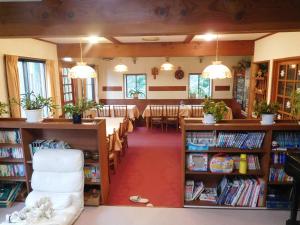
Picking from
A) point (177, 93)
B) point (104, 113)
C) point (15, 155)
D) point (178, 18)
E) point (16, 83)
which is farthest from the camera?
point (177, 93)

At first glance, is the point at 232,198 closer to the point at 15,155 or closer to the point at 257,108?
the point at 257,108

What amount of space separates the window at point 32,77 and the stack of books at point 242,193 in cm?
378

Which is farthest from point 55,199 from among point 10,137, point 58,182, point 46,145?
point 10,137

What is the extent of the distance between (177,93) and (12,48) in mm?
5397

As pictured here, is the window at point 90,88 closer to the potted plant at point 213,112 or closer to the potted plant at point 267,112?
the potted plant at point 213,112

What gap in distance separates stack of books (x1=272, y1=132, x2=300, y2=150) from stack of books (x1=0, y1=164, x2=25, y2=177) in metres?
3.26

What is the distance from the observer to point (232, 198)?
2.87 metres

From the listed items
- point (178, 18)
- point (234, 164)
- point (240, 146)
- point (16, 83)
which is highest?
point (178, 18)

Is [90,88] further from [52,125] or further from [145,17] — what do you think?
[145,17]

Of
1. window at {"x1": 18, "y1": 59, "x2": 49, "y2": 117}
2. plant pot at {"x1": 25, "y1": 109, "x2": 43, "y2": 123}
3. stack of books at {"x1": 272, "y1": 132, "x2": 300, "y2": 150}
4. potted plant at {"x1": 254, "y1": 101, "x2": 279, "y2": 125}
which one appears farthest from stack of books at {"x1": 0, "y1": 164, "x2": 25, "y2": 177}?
stack of books at {"x1": 272, "y1": 132, "x2": 300, "y2": 150}

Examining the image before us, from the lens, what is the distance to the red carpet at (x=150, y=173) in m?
3.21

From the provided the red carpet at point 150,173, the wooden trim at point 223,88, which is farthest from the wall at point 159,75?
the red carpet at point 150,173

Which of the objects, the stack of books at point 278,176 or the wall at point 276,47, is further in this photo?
the wall at point 276,47

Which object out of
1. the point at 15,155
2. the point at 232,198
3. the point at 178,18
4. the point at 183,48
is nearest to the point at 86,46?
the point at 183,48
